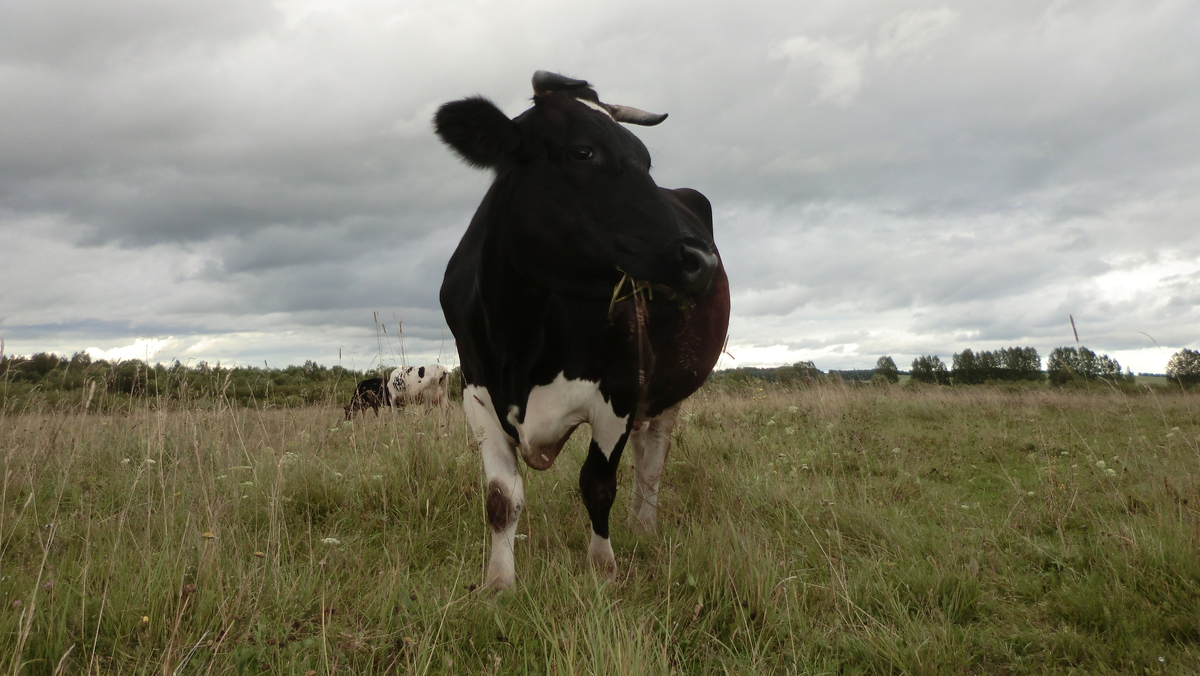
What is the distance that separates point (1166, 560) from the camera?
329 cm

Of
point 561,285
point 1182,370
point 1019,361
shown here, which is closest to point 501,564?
point 561,285

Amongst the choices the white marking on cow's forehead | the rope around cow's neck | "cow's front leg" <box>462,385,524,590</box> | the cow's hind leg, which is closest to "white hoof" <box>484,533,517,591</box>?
"cow's front leg" <box>462,385,524,590</box>

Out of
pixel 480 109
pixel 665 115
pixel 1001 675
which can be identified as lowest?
pixel 1001 675

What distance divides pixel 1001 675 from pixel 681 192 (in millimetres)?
4544

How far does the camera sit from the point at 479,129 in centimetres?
324

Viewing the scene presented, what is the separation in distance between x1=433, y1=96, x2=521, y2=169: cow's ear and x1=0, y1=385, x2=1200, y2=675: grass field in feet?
6.54

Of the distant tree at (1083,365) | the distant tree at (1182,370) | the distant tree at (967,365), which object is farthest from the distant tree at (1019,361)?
the distant tree at (1083,365)

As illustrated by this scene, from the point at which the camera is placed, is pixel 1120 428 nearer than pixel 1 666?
No

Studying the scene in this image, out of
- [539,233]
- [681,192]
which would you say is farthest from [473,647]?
[681,192]

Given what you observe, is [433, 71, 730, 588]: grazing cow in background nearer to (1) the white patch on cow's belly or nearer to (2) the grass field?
(1) the white patch on cow's belly

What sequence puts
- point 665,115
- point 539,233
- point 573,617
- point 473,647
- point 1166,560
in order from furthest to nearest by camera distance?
point 665,115, point 1166,560, point 539,233, point 573,617, point 473,647

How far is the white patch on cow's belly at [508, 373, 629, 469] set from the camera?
3.50 metres

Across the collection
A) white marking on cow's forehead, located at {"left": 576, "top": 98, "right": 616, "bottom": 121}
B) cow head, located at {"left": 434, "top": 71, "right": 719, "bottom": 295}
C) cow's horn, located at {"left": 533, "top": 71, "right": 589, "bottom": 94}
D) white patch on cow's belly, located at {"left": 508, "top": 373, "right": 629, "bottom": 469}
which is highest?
cow's horn, located at {"left": 533, "top": 71, "right": 589, "bottom": 94}

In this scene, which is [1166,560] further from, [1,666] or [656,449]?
[1,666]
